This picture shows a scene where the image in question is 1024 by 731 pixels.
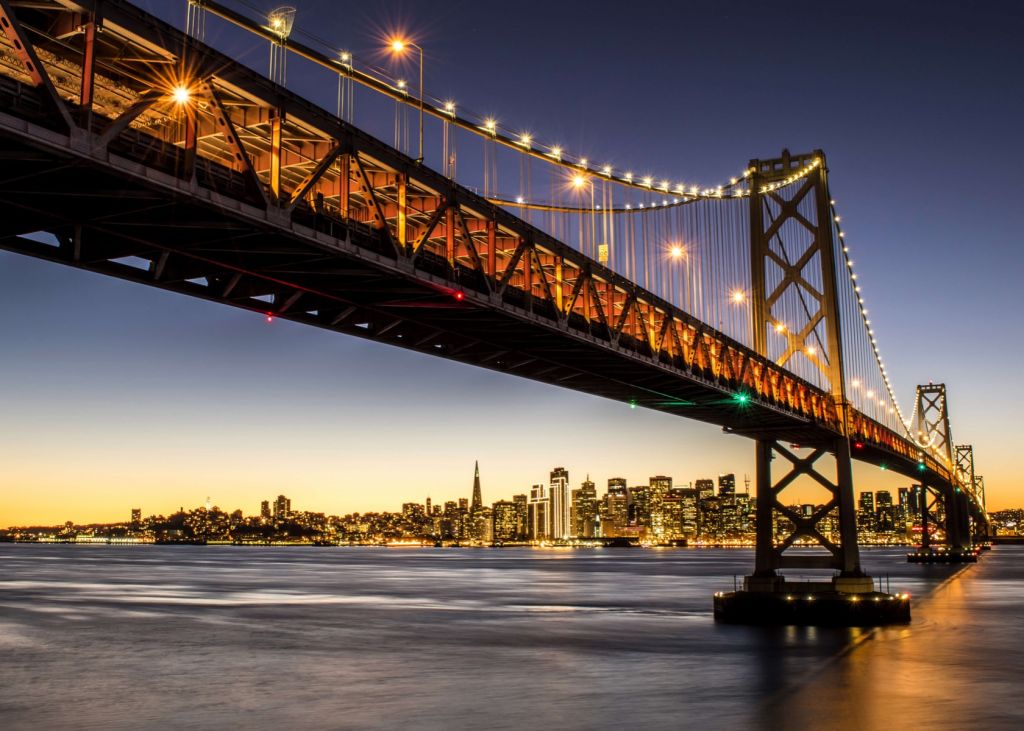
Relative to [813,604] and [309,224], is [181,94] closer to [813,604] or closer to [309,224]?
[309,224]

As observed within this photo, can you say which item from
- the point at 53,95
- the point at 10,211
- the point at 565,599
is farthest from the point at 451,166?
the point at 565,599

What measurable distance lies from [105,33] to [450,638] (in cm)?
2833

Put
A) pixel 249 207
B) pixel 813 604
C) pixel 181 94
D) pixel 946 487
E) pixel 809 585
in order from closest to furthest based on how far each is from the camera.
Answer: pixel 181 94 → pixel 249 207 → pixel 813 604 → pixel 809 585 → pixel 946 487

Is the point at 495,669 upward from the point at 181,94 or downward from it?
downward

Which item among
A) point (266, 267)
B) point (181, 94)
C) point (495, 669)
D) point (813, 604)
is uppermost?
point (181, 94)

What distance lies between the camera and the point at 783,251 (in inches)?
1734

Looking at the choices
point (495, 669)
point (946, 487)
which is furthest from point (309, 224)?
point (946, 487)

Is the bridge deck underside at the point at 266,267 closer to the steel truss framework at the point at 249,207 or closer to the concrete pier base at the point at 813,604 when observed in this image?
the steel truss framework at the point at 249,207

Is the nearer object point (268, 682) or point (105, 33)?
point (105, 33)

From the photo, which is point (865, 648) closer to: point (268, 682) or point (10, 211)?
point (268, 682)

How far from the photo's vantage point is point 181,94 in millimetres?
15070

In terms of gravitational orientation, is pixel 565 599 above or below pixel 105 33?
below

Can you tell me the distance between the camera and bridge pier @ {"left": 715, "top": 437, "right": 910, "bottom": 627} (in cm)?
3606

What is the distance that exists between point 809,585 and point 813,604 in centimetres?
311
